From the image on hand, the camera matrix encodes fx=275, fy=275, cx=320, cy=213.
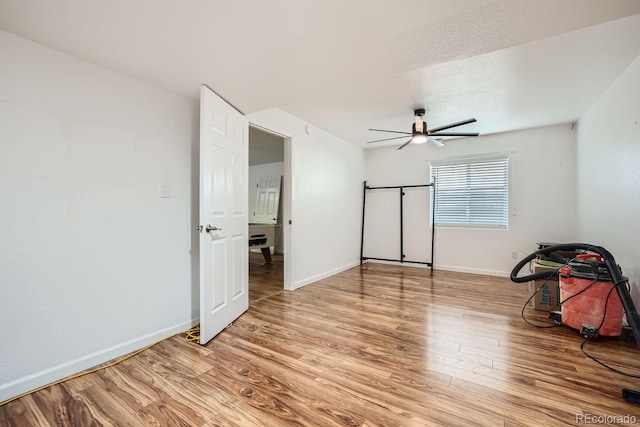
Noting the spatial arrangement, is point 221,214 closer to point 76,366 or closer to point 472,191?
point 76,366

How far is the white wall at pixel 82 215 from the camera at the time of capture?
1623 mm

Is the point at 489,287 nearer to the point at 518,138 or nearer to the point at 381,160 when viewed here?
the point at 518,138

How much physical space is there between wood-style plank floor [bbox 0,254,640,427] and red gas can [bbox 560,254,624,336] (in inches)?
5.5

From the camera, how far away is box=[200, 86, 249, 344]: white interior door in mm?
2188

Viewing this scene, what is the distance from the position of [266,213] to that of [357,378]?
541 centimetres

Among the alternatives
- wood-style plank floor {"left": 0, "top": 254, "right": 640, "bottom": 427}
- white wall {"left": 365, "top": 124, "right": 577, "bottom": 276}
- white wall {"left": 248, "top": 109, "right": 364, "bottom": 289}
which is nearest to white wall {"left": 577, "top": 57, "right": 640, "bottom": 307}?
white wall {"left": 365, "top": 124, "right": 577, "bottom": 276}

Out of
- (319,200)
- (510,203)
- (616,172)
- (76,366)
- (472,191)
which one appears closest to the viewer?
(76,366)

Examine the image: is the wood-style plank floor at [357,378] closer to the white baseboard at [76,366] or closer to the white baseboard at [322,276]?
the white baseboard at [76,366]

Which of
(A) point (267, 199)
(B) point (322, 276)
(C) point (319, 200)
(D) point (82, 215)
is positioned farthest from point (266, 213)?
(D) point (82, 215)

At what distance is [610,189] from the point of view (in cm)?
273

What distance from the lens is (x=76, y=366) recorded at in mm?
1832

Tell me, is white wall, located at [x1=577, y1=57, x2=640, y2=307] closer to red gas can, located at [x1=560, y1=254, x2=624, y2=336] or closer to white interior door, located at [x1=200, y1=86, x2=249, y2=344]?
red gas can, located at [x1=560, y1=254, x2=624, y2=336]

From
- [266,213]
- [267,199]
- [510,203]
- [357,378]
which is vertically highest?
[267,199]

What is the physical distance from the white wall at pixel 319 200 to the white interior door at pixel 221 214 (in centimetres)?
66
